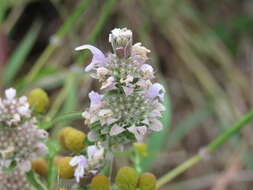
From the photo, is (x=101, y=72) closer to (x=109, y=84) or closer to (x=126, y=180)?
(x=109, y=84)

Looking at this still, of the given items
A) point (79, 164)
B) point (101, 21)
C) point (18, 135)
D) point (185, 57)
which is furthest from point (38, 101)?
point (185, 57)

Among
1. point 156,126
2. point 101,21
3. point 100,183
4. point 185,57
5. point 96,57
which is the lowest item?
point 100,183

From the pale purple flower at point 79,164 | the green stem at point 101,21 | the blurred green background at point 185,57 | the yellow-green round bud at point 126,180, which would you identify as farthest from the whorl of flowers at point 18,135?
the blurred green background at point 185,57

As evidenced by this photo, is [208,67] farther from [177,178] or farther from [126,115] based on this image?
[126,115]

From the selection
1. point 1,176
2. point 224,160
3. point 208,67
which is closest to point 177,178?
point 224,160

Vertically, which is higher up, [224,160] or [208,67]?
[208,67]

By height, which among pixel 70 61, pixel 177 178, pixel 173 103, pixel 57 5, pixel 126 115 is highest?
pixel 57 5

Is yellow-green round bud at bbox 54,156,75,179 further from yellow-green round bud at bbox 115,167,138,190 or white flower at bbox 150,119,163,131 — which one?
white flower at bbox 150,119,163,131
